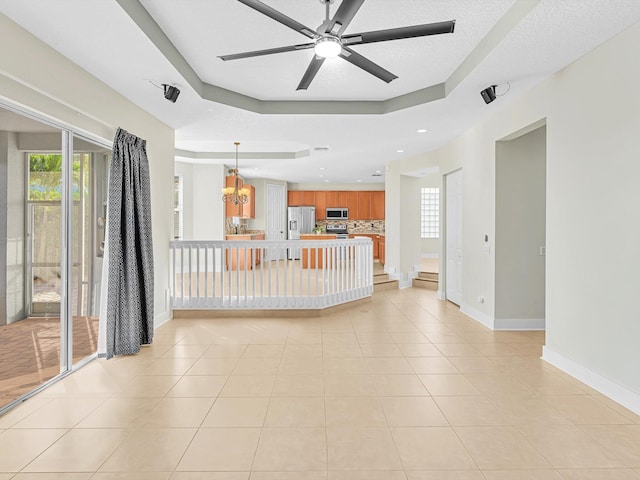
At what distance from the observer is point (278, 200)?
38.8ft

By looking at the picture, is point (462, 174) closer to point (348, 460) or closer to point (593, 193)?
point (593, 193)

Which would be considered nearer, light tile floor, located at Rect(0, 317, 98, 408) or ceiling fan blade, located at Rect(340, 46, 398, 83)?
ceiling fan blade, located at Rect(340, 46, 398, 83)

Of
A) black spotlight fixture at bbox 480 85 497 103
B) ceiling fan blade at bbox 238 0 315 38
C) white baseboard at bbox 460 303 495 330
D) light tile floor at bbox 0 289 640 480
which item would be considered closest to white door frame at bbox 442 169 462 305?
white baseboard at bbox 460 303 495 330

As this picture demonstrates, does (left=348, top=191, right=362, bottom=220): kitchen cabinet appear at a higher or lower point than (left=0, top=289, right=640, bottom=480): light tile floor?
higher

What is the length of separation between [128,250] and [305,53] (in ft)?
8.67

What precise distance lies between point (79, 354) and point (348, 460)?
118 inches

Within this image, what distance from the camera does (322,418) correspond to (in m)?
2.54

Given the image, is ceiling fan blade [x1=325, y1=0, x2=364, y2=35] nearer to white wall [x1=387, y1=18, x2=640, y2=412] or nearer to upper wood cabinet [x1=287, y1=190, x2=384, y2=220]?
white wall [x1=387, y1=18, x2=640, y2=412]

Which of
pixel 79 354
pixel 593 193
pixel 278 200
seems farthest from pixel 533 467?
pixel 278 200

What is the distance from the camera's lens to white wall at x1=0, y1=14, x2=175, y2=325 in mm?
2625

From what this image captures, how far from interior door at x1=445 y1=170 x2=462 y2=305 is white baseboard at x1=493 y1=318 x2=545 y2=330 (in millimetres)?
1205

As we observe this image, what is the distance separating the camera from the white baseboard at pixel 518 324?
15.6 ft

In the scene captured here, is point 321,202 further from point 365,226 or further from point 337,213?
point 365,226

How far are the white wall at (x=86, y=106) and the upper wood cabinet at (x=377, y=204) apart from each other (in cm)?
789
